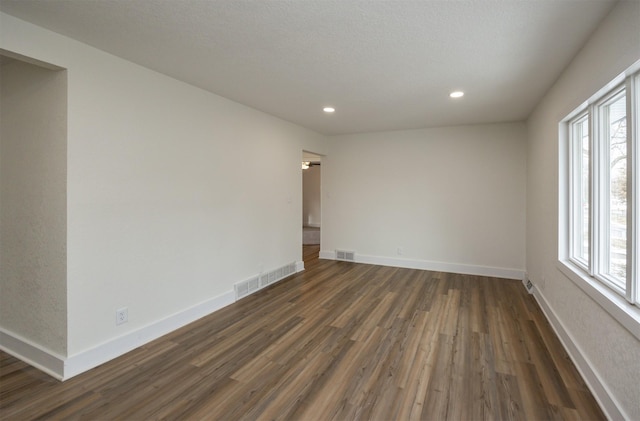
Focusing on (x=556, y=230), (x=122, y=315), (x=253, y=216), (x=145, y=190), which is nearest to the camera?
(x=122, y=315)

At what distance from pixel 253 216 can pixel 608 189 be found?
360 centimetres

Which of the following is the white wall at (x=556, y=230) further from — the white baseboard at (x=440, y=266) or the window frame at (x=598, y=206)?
the white baseboard at (x=440, y=266)

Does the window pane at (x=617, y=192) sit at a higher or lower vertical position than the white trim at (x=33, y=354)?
higher

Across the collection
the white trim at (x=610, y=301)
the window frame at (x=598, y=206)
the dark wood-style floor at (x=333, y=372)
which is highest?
the window frame at (x=598, y=206)

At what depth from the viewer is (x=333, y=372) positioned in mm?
2273

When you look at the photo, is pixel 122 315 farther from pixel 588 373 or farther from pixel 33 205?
pixel 588 373

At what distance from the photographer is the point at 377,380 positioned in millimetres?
2174

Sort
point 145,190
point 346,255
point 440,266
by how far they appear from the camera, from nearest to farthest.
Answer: point 145,190, point 440,266, point 346,255

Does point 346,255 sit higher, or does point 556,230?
point 556,230

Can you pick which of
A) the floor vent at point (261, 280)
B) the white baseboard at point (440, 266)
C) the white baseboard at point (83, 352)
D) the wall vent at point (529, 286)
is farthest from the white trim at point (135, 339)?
the wall vent at point (529, 286)

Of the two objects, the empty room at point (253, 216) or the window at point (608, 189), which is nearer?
the window at point (608, 189)

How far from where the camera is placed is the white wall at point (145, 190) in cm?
225

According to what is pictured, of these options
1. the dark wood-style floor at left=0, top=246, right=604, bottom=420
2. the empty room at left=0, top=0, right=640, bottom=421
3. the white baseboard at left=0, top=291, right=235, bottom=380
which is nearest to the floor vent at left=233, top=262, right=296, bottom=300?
the empty room at left=0, top=0, right=640, bottom=421

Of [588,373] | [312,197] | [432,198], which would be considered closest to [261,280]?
[432,198]
